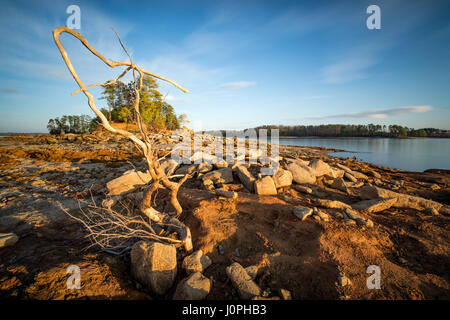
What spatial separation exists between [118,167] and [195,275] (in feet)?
29.7

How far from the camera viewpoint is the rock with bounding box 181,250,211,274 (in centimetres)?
274

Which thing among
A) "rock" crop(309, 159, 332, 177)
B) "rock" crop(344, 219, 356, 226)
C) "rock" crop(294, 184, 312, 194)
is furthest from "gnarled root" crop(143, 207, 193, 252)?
"rock" crop(309, 159, 332, 177)

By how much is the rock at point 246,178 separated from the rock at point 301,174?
192 cm

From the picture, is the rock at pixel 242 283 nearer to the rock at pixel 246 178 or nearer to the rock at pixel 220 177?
the rock at pixel 246 178

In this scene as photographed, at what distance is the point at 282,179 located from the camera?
6.11m

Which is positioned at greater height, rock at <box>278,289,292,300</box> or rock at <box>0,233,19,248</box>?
rock at <box>0,233,19,248</box>

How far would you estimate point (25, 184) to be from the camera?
6855mm

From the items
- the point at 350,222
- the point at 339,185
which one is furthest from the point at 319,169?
the point at 350,222

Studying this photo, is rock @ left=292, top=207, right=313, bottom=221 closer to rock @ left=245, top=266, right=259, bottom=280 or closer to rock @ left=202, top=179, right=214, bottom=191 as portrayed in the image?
rock @ left=245, top=266, right=259, bottom=280

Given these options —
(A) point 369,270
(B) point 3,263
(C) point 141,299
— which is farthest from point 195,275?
(B) point 3,263

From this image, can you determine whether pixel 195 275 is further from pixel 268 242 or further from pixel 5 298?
pixel 5 298

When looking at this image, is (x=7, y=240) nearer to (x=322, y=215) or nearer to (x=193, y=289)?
(x=193, y=289)

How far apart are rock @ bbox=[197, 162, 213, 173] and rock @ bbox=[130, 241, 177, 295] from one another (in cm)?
440

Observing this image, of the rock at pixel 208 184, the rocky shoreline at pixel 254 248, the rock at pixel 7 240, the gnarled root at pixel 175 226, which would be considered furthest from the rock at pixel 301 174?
the rock at pixel 7 240
